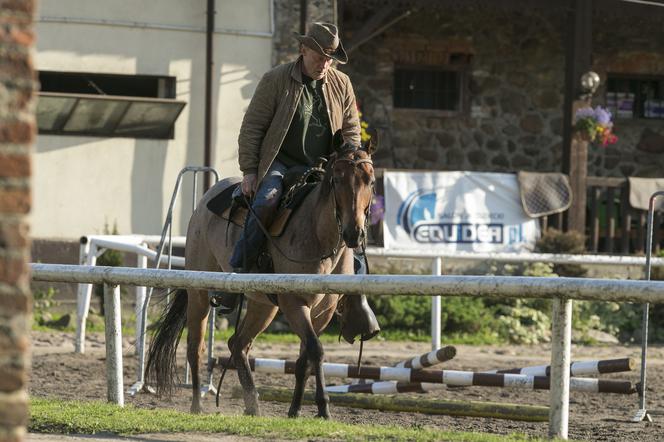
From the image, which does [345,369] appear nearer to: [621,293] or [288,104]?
[288,104]

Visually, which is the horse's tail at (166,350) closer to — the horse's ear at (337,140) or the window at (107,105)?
the horse's ear at (337,140)

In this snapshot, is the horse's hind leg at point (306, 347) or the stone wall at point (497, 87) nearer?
the horse's hind leg at point (306, 347)

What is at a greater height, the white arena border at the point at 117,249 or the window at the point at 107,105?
the window at the point at 107,105

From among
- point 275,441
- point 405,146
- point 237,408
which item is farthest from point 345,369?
point 405,146

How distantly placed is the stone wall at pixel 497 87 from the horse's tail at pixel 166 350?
1059cm

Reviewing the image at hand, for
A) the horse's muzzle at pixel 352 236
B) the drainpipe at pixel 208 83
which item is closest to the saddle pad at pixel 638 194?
the drainpipe at pixel 208 83

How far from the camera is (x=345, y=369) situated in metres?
10.4

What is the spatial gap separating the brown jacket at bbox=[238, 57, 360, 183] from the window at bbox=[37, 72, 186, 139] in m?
8.18

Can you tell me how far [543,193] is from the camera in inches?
741

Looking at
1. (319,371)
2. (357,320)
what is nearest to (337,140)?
(357,320)

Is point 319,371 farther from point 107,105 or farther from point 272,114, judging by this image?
point 107,105

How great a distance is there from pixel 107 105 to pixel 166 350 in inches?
308

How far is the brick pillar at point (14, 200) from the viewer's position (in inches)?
124

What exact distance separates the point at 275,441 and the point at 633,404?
519cm
